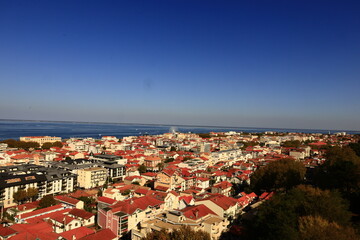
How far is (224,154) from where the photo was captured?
31.3 metres

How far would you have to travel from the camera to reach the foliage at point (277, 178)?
15.4 m

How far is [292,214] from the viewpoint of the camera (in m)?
8.41

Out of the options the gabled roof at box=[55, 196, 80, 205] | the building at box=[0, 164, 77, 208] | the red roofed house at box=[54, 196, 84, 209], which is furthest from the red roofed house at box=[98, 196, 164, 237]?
the building at box=[0, 164, 77, 208]

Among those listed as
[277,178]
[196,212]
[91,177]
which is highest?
[277,178]

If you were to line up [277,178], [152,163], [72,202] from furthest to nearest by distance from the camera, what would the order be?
[152,163]
[277,178]
[72,202]

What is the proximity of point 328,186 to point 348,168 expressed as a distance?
1.38 m


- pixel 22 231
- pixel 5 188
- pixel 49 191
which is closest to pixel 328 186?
pixel 22 231

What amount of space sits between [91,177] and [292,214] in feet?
47.7

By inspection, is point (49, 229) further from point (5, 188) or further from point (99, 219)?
point (5, 188)

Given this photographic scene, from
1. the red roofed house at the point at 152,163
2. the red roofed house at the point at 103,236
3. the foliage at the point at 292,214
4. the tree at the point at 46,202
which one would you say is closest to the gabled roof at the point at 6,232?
the red roofed house at the point at 103,236

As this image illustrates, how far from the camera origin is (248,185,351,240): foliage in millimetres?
7656

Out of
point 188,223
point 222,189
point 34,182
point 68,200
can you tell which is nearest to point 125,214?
point 188,223

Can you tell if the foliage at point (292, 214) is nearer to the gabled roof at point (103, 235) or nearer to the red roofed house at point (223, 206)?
the red roofed house at point (223, 206)

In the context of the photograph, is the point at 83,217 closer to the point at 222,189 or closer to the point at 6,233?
the point at 6,233
